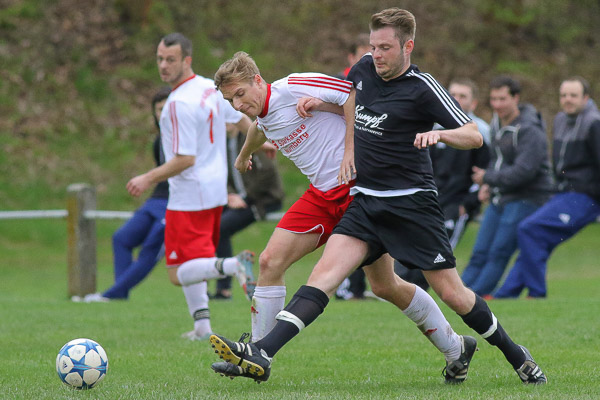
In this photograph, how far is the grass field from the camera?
16.9 ft

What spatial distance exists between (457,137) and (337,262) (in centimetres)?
93

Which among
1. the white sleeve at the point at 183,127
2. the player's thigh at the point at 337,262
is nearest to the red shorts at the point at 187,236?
the white sleeve at the point at 183,127

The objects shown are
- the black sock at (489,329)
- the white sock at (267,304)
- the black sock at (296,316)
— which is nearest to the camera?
the black sock at (296,316)

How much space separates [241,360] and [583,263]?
1233 cm

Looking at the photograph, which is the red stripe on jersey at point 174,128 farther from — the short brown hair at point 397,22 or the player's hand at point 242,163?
the short brown hair at point 397,22

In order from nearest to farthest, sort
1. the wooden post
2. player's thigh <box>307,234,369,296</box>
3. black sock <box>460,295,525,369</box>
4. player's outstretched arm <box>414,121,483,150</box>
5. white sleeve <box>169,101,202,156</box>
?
1. player's outstretched arm <box>414,121,483,150</box>
2. player's thigh <box>307,234,369,296</box>
3. black sock <box>460,295,525,369</box>
4. white sleeve <box>169,101,202,156</box>
5. the wooden post

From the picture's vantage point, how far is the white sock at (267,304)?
18.8 feet

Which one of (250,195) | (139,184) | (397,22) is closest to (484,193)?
(250,195)

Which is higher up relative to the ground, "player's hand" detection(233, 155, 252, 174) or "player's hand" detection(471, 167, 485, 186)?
"player's hand" detection(233, 155, 252, 174)

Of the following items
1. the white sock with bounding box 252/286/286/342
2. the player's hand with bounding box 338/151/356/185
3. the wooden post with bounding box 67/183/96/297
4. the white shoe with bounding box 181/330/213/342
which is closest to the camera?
the player's hand with bounding box 338/151/356/185

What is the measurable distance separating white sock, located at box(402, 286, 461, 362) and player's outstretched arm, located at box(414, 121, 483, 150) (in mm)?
1048

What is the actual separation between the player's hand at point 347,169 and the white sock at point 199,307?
2.51m

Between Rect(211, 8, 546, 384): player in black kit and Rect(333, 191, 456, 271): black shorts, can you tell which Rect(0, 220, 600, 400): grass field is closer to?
Rect(211, 8, 546, 384): player in black kit

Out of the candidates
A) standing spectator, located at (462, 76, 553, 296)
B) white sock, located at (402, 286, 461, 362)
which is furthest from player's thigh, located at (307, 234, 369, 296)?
standing spectator, located at (462, 76, 553, 296)
